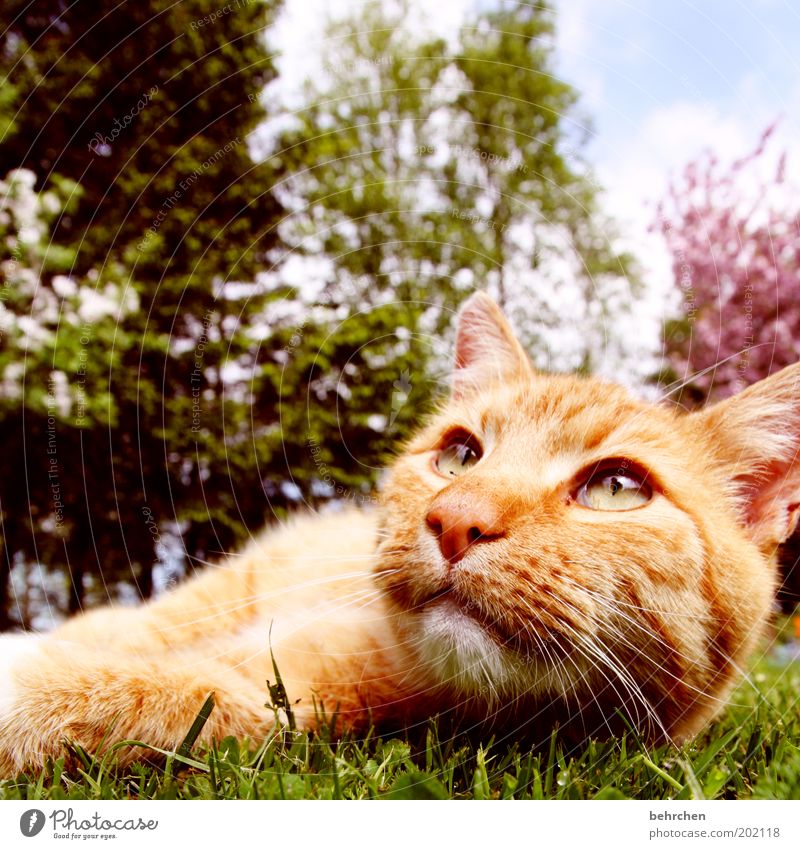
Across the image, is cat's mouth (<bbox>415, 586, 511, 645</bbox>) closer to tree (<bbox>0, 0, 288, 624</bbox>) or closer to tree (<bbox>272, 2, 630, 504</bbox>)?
tree (<bbox>272, 2, 630, 504</bbox>)

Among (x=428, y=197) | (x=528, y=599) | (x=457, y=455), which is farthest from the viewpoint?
(x=428, y=197)

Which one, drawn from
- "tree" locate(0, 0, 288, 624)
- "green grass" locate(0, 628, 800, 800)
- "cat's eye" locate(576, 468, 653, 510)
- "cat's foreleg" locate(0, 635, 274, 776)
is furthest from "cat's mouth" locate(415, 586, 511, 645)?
"tree" locate(0, 0, 288, 624)

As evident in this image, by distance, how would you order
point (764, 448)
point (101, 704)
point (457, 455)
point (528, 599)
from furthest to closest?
point (457, 455) < point (764, 448) < point (101, 704) < point (528, 599)

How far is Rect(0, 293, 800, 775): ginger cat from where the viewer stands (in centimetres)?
125

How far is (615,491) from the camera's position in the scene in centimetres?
144

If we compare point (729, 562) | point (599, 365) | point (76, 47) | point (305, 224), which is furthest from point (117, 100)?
point (729, 562)

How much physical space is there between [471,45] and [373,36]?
0.93 feet

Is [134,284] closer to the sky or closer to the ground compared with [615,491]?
closer to the sky

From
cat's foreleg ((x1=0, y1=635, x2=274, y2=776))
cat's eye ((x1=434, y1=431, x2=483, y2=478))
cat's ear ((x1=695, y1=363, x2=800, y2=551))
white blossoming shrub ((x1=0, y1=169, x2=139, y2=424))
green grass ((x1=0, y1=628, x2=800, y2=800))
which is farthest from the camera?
white blossoming shrub ((x1=0, y1=169, x2=139, y2=424))

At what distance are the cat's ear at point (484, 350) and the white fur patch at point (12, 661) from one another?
1.32 m
